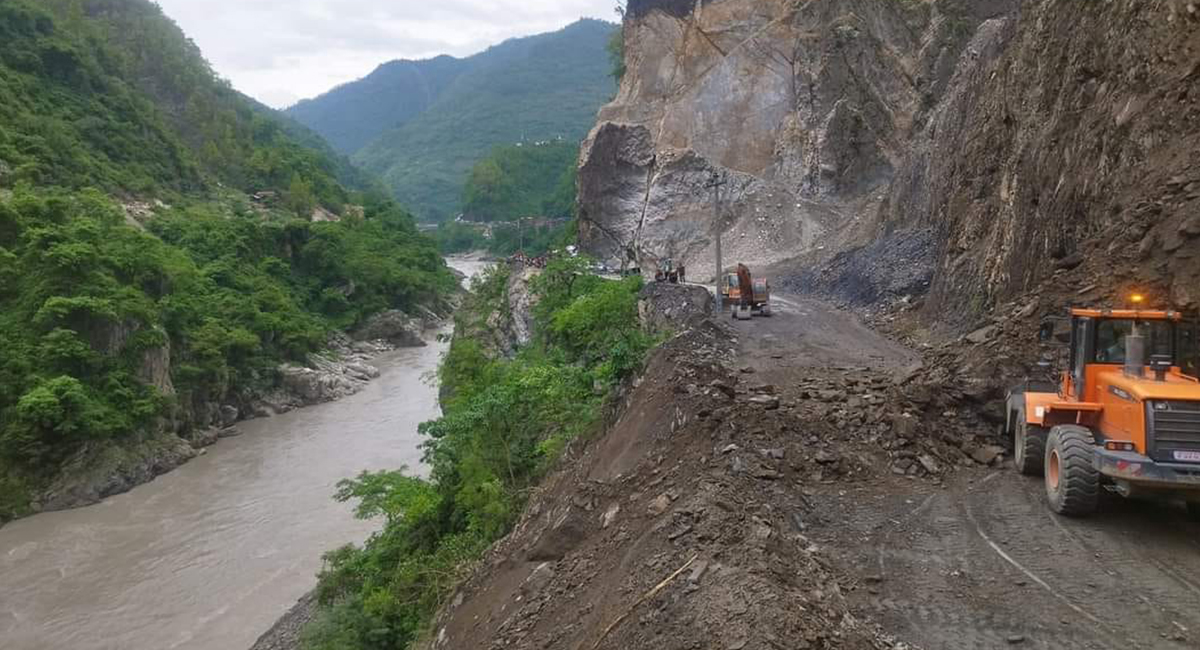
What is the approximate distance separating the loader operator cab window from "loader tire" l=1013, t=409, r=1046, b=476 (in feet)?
3.05

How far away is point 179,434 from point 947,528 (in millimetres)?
31767

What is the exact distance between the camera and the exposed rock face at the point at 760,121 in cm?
3378

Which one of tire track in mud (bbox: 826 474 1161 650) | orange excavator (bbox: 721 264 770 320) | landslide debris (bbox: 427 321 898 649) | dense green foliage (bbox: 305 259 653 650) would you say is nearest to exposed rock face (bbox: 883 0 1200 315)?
tire track in mud (bbox: 826 474 1161 650)

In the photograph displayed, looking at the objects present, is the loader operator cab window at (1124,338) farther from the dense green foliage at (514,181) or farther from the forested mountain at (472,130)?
the forested mountain at (472,130)

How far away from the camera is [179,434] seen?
1239 inches

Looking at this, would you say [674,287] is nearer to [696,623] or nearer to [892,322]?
[892,322]

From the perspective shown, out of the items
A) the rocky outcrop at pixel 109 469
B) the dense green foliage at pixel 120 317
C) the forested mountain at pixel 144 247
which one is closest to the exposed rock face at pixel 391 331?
the forested mountain at pixel 144 247

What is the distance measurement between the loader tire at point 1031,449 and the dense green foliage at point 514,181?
95825 millimetres

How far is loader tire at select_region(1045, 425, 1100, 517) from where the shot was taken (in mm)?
6773

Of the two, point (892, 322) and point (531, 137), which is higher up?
point (531, 137)

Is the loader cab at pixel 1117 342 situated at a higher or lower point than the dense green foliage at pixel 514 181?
lower

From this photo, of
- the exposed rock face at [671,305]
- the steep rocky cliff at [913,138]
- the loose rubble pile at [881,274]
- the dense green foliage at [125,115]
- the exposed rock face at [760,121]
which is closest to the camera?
the steep rocky cliff at [913,138]

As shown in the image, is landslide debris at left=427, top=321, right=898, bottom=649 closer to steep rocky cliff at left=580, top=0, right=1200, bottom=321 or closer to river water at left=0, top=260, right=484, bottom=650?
steep rocky cliff at left=580, top=0, right=1200, bottom=321

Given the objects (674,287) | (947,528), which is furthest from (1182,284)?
(674,287)
